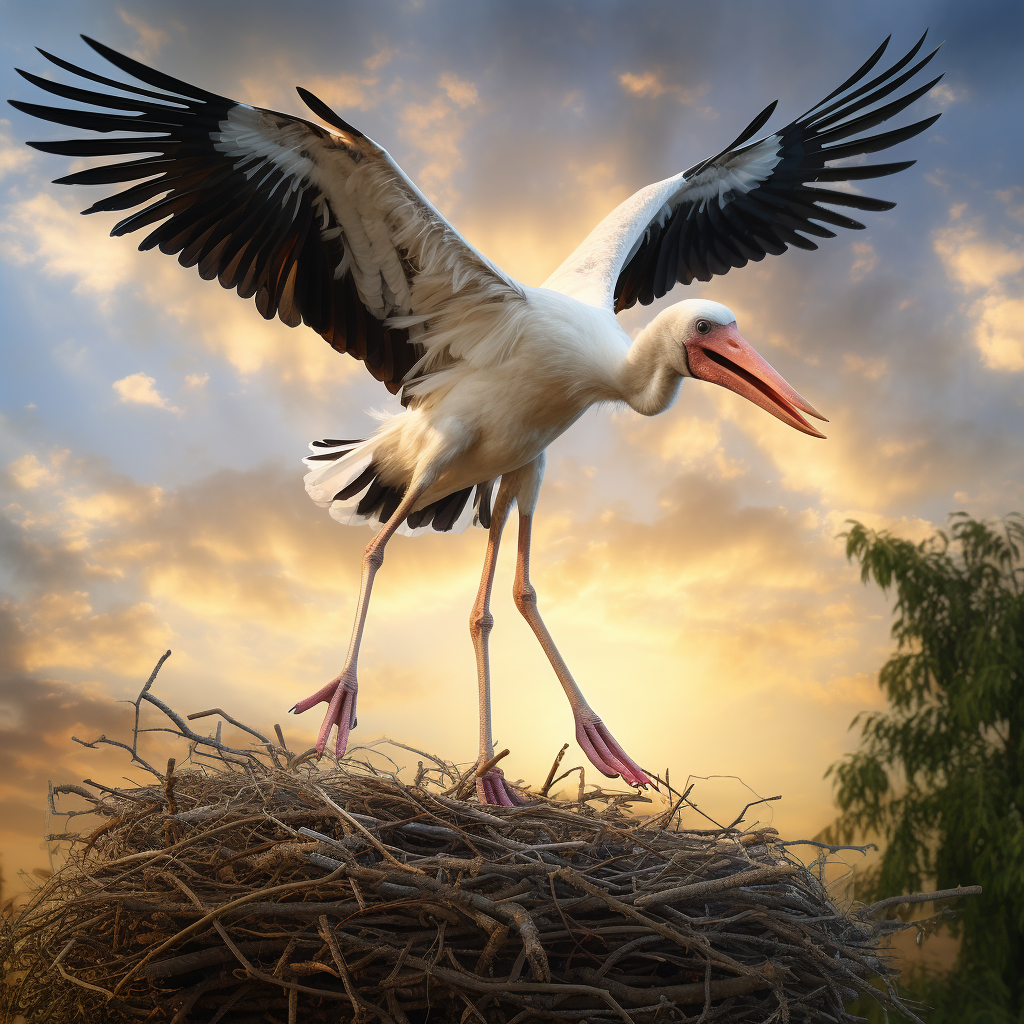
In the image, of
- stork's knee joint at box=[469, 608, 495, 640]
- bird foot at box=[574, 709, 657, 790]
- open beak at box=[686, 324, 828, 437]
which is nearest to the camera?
open beak at box=[686, 324, 828, 437]

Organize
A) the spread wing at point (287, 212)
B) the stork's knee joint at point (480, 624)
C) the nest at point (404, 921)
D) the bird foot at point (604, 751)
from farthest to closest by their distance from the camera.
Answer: the stork's knee joint at point (480, 624) → the bird foot at point (604, 751) → the spread wing at point (287, 212) → the nest at point (404, 921)

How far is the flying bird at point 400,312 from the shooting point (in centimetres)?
213

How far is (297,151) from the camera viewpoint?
219cm

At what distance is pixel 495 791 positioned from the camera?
7.11ft

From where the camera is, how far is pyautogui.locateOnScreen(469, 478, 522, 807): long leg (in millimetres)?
2324

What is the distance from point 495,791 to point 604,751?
0.43 meters

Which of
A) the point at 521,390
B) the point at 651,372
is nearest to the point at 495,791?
the point at 521,390

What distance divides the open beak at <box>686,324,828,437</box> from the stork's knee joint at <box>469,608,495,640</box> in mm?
998

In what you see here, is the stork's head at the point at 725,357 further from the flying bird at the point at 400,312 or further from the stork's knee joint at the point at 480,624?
the stork's knee joint at the point at 480,624

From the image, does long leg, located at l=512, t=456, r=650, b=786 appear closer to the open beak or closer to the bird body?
the bird body

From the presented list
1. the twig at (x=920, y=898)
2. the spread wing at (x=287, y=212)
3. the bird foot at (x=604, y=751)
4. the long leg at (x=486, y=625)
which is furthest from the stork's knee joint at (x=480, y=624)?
the twig at (x=920, y=898)

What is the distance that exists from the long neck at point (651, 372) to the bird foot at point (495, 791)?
110 centimetres

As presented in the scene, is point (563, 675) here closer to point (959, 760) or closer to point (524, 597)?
point (524, 597)

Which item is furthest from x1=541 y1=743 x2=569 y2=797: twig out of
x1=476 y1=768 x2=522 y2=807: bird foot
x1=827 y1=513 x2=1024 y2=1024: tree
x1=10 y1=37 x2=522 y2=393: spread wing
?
x1=827 y1=513 x2=1024 y2=1024: tree
